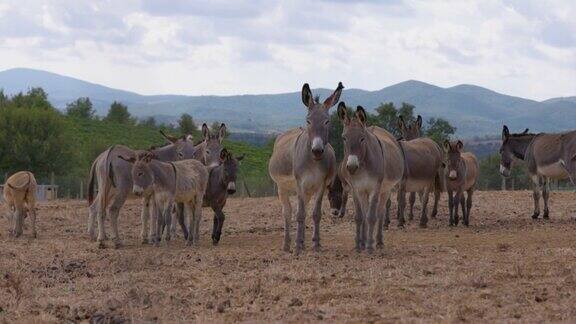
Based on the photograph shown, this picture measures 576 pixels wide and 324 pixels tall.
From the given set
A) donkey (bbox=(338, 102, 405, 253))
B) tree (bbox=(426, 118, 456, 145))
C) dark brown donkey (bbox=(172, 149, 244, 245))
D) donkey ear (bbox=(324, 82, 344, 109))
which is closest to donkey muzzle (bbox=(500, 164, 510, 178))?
dark brown donkey (bbox=(172, 149, 244, 245))

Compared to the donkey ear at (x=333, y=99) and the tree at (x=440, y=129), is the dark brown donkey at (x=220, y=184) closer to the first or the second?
the donkey ear at (x=333, y=99)

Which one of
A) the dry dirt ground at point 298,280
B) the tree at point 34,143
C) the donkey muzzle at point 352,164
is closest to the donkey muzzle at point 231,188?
the dry dirt ground at point 298,280

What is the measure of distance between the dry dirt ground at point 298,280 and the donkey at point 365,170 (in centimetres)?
56

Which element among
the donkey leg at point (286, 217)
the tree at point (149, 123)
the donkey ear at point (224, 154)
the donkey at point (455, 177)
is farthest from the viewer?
the tree at point (149, 123)

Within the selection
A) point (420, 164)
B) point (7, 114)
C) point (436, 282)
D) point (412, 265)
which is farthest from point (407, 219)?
point (7, 114)

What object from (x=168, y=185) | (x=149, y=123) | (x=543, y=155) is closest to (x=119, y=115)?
(x=149, y=123)

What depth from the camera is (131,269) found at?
569 inches

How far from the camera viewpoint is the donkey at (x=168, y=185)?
18.3m

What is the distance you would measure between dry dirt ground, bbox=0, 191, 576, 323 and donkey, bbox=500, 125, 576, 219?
401 centimetres

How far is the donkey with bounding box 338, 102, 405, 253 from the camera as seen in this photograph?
1548 centimetres

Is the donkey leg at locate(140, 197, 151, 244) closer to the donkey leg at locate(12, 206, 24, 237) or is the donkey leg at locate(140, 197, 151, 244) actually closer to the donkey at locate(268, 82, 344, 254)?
the donkey leg at locate(12, 206, 24, 237)

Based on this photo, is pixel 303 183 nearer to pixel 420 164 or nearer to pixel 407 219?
pixel 420 164

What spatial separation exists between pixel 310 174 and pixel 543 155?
10.9 metres

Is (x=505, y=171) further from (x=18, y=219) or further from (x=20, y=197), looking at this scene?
(x=18, y=219)
